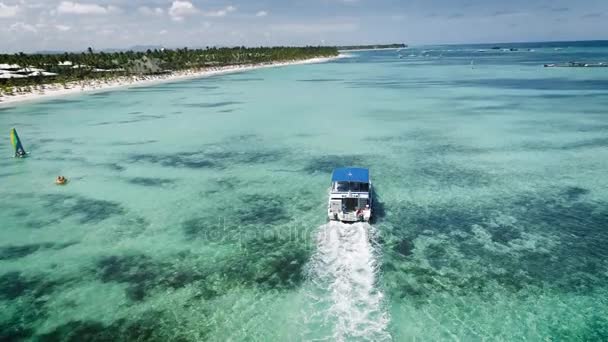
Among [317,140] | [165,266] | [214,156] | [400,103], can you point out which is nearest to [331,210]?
[165,266]

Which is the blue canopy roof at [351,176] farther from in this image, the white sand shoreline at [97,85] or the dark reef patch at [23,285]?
the white sand shoreline at [97,85]

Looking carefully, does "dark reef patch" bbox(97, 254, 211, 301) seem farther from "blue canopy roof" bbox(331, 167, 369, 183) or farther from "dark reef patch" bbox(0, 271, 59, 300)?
"blue canopy roof" bbox(331, 167, 369, 183)

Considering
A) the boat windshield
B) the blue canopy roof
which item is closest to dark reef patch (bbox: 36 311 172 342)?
the boat windshield

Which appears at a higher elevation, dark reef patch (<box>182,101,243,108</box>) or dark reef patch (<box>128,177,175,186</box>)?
dark reef patch (<box>182,101,243,108</box>)

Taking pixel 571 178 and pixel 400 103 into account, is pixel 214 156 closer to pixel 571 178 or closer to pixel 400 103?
pixel 571 178

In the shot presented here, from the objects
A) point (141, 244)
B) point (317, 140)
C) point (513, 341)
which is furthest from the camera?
point (317, 140)

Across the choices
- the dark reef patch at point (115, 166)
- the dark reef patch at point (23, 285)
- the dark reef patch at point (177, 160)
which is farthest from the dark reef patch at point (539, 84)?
the dark reef patch at point (23, 285)
